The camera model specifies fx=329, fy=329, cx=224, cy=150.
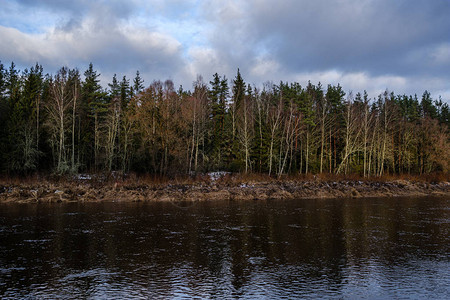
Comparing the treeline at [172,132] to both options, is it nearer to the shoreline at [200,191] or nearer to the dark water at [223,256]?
the shoreline at [200,191]

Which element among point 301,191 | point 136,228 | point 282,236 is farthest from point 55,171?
point 282,236

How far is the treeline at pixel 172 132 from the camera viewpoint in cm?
4747

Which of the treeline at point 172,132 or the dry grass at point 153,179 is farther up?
the treeline at point 172,132

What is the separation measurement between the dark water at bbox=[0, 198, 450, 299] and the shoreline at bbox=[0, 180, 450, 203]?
36.2ft

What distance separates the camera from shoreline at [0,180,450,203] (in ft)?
114

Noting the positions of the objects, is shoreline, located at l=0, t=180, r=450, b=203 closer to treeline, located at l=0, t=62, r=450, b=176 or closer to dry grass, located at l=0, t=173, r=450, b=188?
dry grass, located at l=0, t=173, r=450, b=188

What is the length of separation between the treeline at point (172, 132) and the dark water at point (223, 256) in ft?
84.4

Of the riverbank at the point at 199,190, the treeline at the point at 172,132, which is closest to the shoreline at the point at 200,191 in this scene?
the riverbank at the point at 199,190

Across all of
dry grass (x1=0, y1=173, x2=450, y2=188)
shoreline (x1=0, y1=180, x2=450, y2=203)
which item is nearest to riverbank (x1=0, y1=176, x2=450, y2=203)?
shoreline (x1=0, y1=180, x2=450, y2=203)

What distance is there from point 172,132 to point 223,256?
36.9m

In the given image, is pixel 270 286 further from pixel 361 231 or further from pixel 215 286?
pixel 361 231

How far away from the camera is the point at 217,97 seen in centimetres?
6488

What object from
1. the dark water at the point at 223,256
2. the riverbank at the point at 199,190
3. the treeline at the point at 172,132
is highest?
the treeline at the point at 172,132

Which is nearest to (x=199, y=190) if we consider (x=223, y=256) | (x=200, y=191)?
(x=200, y=191)
